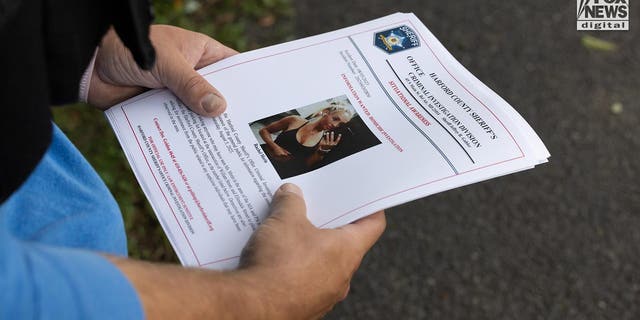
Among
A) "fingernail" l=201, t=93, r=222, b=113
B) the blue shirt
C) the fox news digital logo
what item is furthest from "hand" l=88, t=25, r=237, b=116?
the fox news digital logo

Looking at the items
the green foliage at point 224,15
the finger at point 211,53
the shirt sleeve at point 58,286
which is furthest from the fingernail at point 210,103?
the green foliage at point 224,15

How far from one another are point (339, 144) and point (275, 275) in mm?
298

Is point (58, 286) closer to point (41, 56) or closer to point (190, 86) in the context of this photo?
point (41, 56)

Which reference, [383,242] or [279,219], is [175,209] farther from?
[383,242]

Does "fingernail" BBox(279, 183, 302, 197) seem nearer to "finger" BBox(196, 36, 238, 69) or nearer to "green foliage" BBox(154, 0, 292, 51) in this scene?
"finger" BBox(196, 36, 238, 69)

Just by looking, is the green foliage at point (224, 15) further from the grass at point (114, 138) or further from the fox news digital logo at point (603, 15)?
the fox news digital logo at point (603, 15)

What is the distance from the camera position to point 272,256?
87 centimetres

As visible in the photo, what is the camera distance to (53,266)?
664 mm

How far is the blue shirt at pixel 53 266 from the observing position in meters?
0.63

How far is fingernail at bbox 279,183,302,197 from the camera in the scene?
990mm

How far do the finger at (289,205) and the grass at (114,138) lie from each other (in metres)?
1.01

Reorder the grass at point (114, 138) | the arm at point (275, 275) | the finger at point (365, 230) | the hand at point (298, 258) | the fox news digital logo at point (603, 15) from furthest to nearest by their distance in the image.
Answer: the fox news digital logo at point (603, 15) < the grass at point (114, 138) < the finger at point (365, 230) < the hand at point (298, 258) < the arm at point (275, 275)

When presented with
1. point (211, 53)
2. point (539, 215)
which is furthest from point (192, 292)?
point (539, 215)

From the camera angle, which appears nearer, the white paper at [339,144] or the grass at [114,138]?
the white paper at [339,144]
